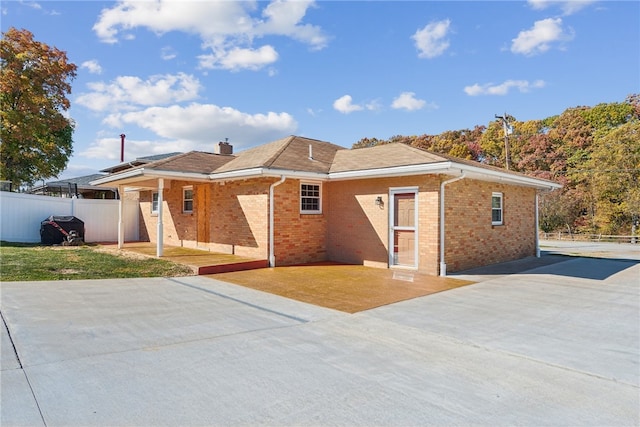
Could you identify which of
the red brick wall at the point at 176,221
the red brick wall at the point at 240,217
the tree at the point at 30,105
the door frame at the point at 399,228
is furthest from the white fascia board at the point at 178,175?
the tree at the point at 30,105

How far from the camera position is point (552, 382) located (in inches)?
144

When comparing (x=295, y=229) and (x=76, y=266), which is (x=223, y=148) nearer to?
(x=295, y=229)

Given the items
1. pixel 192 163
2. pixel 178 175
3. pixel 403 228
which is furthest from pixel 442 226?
pixel 192 163

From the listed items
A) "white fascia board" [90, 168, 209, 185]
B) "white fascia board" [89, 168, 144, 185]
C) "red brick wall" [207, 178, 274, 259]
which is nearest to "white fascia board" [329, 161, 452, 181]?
"red brick wall" [207, 178, 274, 259]

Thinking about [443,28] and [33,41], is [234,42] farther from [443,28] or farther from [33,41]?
[33,41]

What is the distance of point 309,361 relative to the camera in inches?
161

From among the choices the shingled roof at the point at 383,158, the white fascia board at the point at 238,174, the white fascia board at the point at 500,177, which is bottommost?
the white fascia board at the point at 500,177

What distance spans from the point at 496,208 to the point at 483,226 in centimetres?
131

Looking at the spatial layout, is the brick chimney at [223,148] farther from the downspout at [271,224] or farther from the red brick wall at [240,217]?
the downspout at [271,224]

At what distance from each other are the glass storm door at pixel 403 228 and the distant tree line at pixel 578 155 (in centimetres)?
1634

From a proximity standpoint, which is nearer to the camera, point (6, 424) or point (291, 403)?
point (6, 424)

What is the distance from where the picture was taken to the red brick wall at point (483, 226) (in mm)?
10508

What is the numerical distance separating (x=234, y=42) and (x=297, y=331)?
10.6 metres

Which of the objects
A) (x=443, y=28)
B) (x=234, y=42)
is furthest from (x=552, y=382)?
(x=234, y=42)
